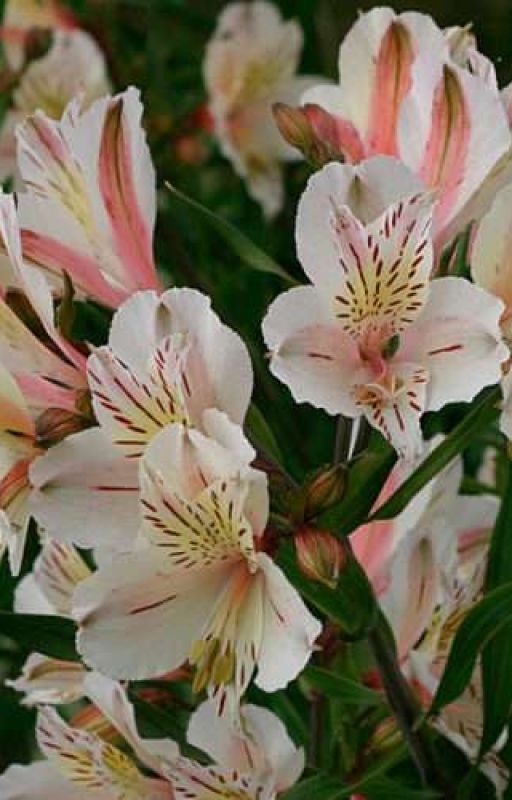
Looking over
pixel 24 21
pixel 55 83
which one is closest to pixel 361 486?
pixel 55 83

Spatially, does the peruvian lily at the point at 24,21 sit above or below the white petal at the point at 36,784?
above

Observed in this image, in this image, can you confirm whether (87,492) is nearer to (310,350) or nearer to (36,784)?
(310,350)

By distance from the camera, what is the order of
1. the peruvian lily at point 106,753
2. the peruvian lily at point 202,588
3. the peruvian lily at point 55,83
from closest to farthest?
the peruvian lily at point 202,588, the peruvian lily at point 106,753, the peruvian lily at point 55,83

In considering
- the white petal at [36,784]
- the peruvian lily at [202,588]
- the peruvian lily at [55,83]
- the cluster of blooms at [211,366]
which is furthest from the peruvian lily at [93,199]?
the peruvian lily at [55,83]

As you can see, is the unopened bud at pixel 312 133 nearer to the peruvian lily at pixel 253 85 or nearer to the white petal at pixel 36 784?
the white petal at pixel 36 784

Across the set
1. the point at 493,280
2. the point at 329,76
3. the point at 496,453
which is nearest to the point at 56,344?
the point at 493,280

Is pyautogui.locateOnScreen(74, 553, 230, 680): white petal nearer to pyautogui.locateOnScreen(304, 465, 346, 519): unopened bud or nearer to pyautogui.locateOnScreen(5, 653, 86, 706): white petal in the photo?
pyautogui.locateOnScreen(304, 465, 346, 519): unopened bud
